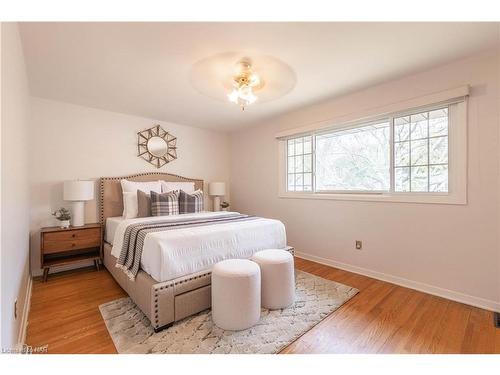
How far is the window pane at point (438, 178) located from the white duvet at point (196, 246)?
175cm

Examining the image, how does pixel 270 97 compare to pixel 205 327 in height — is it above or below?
above

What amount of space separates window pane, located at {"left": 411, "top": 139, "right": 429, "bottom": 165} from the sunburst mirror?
349 cm

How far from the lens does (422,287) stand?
229 cm

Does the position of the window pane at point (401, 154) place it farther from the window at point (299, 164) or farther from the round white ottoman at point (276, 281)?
the round white ottoman at point (276, 281)

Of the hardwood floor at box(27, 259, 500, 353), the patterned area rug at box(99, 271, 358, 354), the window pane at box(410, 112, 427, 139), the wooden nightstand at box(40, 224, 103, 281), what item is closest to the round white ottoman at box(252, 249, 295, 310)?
the patterned area rug at box(99, 271, 358, 354)

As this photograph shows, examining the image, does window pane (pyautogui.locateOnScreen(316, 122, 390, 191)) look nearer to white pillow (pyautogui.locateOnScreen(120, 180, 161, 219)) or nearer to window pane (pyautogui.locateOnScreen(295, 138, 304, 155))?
window pane (pyautogui.locateOnScreen(295, 138, 304, 155))

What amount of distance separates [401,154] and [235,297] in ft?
7.63

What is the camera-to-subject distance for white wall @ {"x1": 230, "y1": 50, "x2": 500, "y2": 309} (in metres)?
1.94

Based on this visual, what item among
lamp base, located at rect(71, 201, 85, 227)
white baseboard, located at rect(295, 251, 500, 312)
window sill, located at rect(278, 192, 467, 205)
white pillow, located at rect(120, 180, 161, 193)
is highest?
white pillow, located at rect(120, 180, 161, 193)

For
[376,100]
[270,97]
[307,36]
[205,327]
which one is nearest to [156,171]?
[270,97]

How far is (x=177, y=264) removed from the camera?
5.83 ft

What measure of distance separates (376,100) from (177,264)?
108 inches
